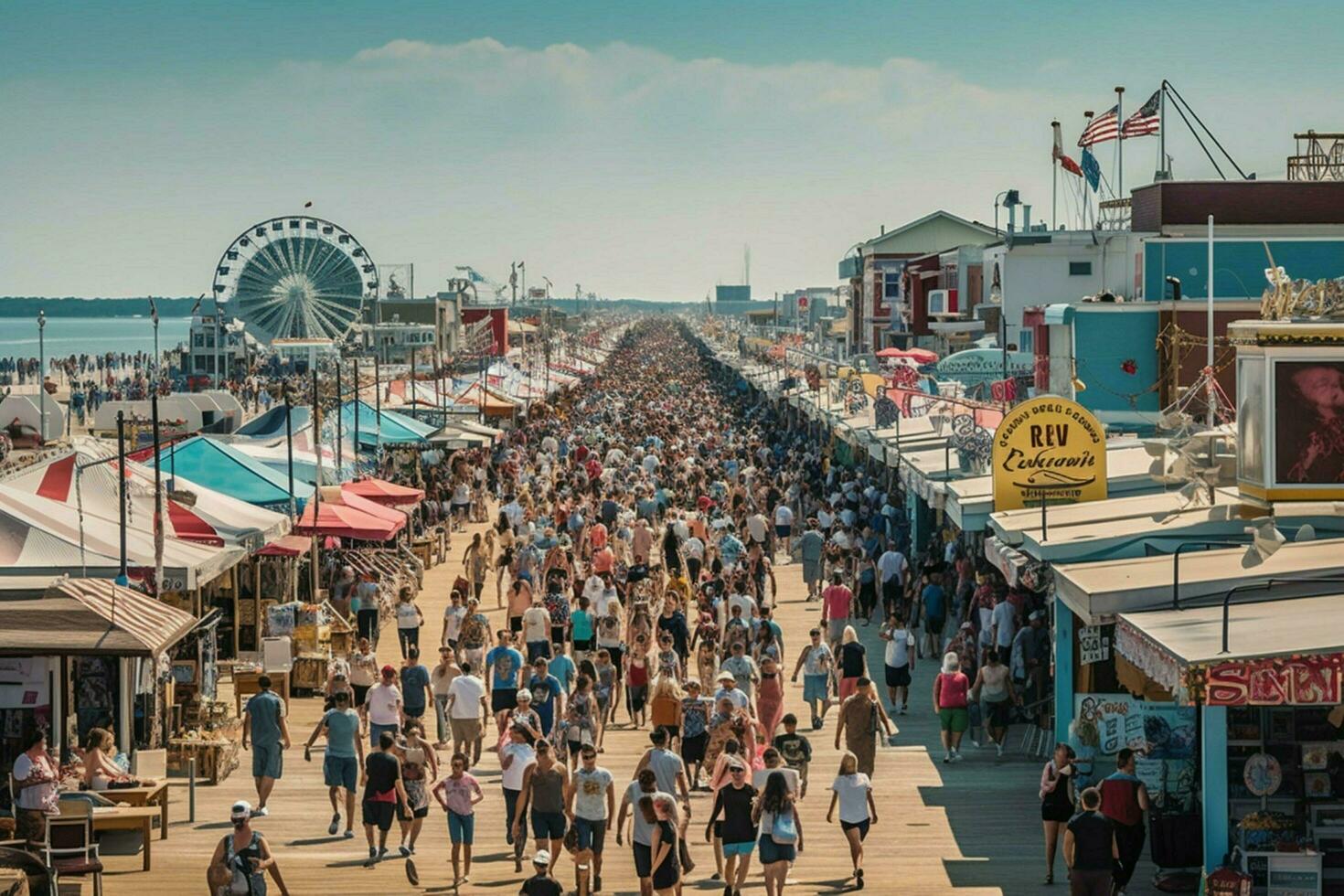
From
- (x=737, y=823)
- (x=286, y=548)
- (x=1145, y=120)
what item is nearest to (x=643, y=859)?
(x=737, y=823)

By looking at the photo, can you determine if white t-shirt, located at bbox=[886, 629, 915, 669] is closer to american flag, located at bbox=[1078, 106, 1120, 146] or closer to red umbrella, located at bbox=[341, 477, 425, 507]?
red umbrella, located at bbox=[341, 477, 425, 507]

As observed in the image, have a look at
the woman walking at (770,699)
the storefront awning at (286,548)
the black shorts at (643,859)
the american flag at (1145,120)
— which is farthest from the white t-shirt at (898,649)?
the american flag at (1145,120)

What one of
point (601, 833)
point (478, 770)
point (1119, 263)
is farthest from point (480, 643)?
point (1119, 263)

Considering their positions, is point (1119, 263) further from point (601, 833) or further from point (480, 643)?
point (601, 833)

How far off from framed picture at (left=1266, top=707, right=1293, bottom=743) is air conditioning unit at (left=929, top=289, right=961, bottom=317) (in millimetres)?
45947

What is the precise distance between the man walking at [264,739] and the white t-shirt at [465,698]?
157 centimetres

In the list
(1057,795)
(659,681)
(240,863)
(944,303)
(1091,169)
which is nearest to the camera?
(240,863)

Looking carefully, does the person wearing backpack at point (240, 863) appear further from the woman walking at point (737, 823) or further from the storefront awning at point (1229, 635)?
the storefront awning at point (1229, 635)

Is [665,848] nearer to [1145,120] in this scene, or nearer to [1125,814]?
[1125,814]

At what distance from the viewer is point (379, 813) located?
40.8 feet

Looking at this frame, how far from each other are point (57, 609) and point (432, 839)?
3.10 metres

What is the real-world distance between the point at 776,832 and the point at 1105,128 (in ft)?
81.8

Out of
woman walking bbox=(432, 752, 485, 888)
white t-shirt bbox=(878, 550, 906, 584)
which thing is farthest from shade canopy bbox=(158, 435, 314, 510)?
woman walking bbox=(432, 752, 485, 888)

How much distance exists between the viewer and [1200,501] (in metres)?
16.0
